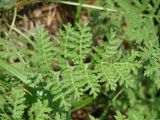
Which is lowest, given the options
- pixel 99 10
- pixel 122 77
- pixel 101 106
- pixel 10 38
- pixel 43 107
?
pixel 101 106

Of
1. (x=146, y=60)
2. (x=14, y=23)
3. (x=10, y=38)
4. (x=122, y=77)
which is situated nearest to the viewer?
(x=122, y=77)

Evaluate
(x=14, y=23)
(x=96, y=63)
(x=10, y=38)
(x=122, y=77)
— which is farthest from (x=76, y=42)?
(x=14, y=23)

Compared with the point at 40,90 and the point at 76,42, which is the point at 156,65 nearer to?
the point at 76,42

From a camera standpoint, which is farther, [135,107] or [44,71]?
[135,107]

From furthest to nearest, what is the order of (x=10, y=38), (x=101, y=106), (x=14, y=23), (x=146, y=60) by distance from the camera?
(x=101, y=106), (x=14, y=23), (x=10, y=38), (x=146, y=60)

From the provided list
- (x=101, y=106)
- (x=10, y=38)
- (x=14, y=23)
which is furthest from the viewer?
(x=101, y=106)

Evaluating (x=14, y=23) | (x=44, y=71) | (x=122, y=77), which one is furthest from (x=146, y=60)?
(x=14, y=23)

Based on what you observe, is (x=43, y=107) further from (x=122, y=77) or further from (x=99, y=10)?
(x=99, y=10)

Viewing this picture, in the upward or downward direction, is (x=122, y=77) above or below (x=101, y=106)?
above

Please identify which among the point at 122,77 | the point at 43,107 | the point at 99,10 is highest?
the point at 99,10
